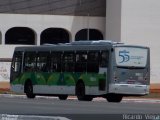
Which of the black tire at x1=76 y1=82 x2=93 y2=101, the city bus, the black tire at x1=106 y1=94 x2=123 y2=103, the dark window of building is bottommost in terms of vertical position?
the black tire at x1=106 y1=94 x2=123 y2=103

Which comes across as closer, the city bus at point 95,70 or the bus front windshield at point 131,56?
the city bus at point 95,70

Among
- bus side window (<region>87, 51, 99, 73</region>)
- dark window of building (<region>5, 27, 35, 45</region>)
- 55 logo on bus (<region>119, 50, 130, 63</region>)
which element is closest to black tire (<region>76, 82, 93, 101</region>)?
bus side window (<region>87, 51, 99, 73</region>)

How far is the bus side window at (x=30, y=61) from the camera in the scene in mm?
33469

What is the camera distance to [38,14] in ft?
196

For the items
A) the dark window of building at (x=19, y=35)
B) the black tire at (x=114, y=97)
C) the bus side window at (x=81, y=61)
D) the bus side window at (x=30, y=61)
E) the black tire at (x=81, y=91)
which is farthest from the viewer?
the dark window of building at (x=19, y=35)

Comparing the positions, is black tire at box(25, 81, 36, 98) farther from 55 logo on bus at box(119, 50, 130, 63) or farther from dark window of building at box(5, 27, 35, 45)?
dark window of building at box(5, 27, 35, 45)

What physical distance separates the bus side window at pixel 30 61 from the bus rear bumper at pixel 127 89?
520cm

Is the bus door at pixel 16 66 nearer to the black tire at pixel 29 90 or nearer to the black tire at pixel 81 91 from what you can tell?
the black tire at pixel 29 90

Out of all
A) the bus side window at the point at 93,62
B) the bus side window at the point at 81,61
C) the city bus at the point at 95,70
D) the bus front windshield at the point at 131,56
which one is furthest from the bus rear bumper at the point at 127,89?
the bus side window at the point at 81,61

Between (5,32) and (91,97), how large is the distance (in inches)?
1194

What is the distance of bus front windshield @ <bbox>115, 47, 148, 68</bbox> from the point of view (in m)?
30.2

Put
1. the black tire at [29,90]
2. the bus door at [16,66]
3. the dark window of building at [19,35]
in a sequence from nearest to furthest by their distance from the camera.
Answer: the black tire at [29,90], the bus door at [16,66], the dark window of building at [19,35]

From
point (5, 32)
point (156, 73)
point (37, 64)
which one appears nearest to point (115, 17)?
point (156, 73)

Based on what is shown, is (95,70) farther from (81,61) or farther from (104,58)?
(81,61)
